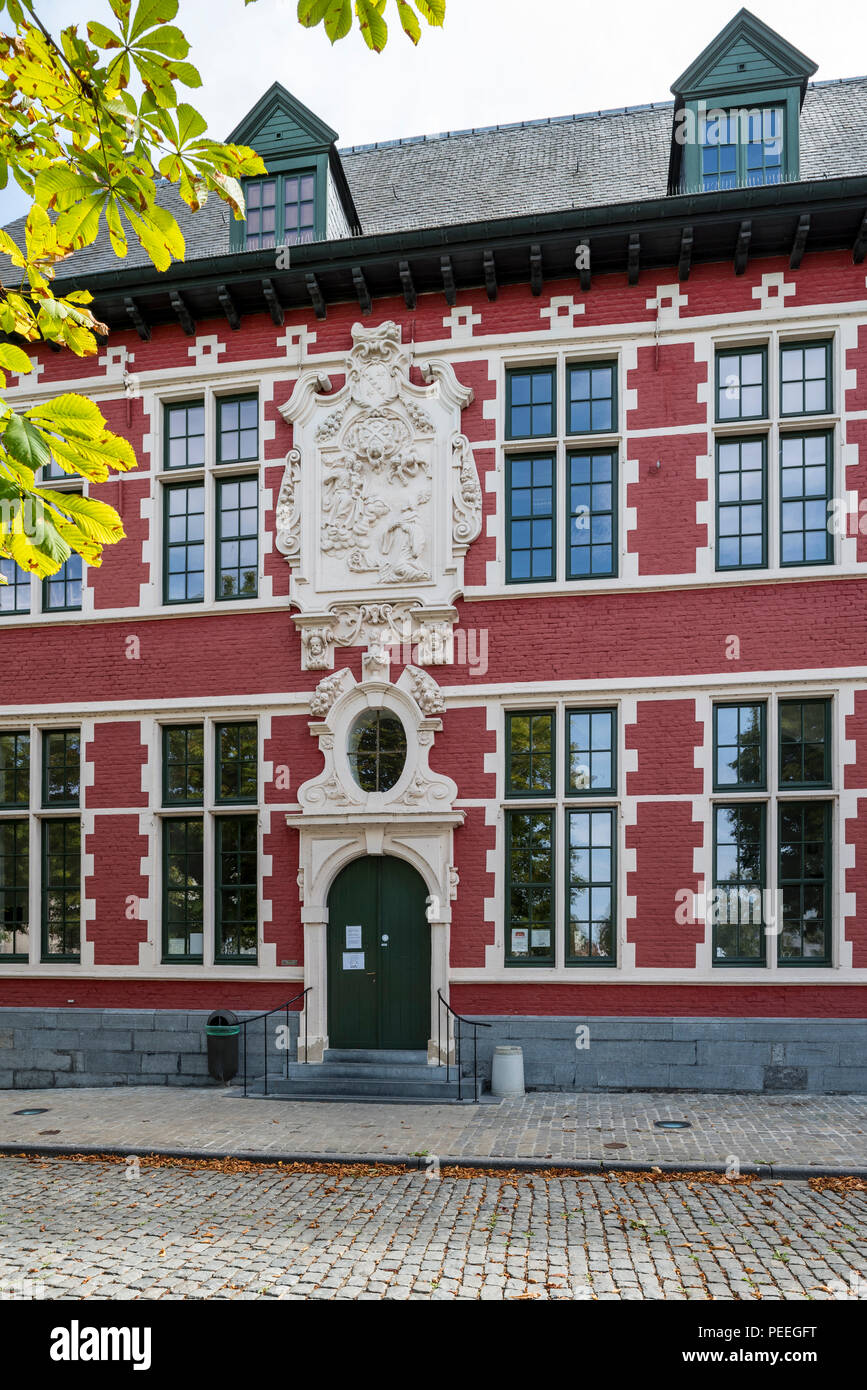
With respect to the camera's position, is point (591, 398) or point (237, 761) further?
point (237, 761)

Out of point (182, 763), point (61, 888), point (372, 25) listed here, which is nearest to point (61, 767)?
point (61, 888)

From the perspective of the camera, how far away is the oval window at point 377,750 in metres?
13.4

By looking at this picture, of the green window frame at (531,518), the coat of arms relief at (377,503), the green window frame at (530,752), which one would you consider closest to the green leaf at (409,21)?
the coat of arms relief at (377,503)

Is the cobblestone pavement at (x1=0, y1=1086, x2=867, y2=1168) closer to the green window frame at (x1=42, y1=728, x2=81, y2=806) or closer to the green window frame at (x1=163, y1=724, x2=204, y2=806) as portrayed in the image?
the green window frame at (x1=163, y1=724, x2=204, y2=806)

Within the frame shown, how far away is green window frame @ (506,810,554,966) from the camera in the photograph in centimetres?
1281

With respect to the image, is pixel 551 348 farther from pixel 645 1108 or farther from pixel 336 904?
pixel 645 1108

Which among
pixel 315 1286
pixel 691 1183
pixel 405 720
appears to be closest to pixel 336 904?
pixel 405 720

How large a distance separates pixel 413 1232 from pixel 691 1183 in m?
2.58

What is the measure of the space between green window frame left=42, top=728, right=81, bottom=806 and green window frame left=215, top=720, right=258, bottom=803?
6.62 feet

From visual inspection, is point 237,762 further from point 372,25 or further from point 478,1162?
point 372,25

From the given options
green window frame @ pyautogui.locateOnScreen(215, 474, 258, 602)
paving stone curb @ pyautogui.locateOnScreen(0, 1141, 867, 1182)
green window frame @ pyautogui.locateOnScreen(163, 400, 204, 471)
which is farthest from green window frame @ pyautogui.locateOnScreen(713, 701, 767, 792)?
green window frame @ pyautogui.locateOnScreen(163, 400, 204, 471)

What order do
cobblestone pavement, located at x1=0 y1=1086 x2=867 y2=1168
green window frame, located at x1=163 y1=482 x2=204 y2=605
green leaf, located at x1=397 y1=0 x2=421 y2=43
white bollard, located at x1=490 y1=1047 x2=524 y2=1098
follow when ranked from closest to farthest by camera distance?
green leaf, located at x1=397 y1=0 x2=421 y2=43 → cobblestone pavement, located at x1=0 y1=1086 x2=867 y2=1168 → white bollard, located at x1=490 y1=1047 x2=524 y2=1098 → green window frame, located at x1=163 y1=482 x2=204 y2=605

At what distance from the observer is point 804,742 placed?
12.5m

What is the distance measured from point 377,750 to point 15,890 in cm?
538
